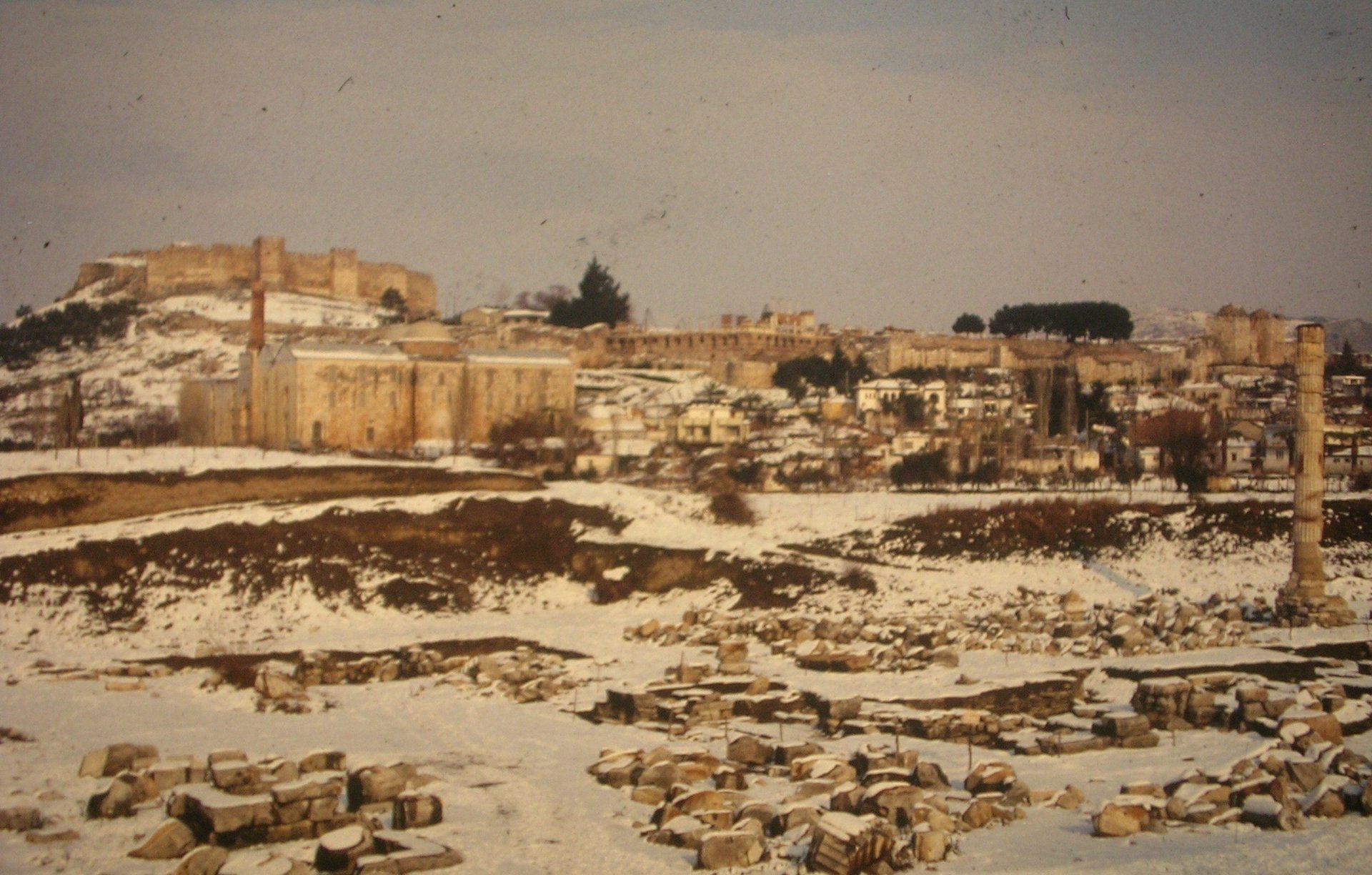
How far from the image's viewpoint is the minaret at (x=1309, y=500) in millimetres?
22875

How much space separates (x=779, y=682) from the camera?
1977 cm

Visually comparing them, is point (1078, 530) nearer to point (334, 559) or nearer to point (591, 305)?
point (334, 559)

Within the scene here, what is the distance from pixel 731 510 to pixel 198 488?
34.7ft

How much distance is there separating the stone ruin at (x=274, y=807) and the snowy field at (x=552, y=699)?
8.2 inches

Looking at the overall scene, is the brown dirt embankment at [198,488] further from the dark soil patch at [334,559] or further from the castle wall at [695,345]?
the castle wall at [695,345]

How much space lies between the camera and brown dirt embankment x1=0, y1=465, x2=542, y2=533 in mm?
28130

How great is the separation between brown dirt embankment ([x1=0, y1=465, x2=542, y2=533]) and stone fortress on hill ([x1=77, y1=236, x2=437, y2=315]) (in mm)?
41476

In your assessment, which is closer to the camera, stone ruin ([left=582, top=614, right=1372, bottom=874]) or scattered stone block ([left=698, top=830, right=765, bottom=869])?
scattered stone block ([left=698, top=830, right=765, bottom=869])

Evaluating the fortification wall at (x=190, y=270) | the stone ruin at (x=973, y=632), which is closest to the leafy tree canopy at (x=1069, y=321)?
the fortification wall at (x=190, y=270)

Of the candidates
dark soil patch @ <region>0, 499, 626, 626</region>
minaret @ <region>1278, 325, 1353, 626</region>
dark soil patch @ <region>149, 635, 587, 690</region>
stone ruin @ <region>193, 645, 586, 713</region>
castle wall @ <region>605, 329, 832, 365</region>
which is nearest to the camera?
stone ruin @ <region>193, 645, 586, 713</region>

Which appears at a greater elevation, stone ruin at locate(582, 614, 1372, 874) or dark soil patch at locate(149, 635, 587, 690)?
stone ruin at locate(582, 614, 1372, 874)

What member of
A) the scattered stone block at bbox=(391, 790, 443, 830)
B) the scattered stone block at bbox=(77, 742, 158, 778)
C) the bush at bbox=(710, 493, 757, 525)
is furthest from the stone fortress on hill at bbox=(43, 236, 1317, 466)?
the scattered stone block at bbox=(391, 790, 443, 830)

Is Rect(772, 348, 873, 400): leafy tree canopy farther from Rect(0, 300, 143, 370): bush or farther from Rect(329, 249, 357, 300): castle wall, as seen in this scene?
Rect(0, 300, 143, 370): bush

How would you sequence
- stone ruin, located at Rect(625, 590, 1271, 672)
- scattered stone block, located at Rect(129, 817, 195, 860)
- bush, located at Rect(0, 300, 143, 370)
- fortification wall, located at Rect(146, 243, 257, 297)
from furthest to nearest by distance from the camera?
fortification wall, located at Rect(146, 243, 257, 297), bush, located at Rect(0, 300, 143, 370), stone ruin, located at Rect(625, 590, 1271, 672), scattered stone block, located at Rect(129, 817, 195, 860)
